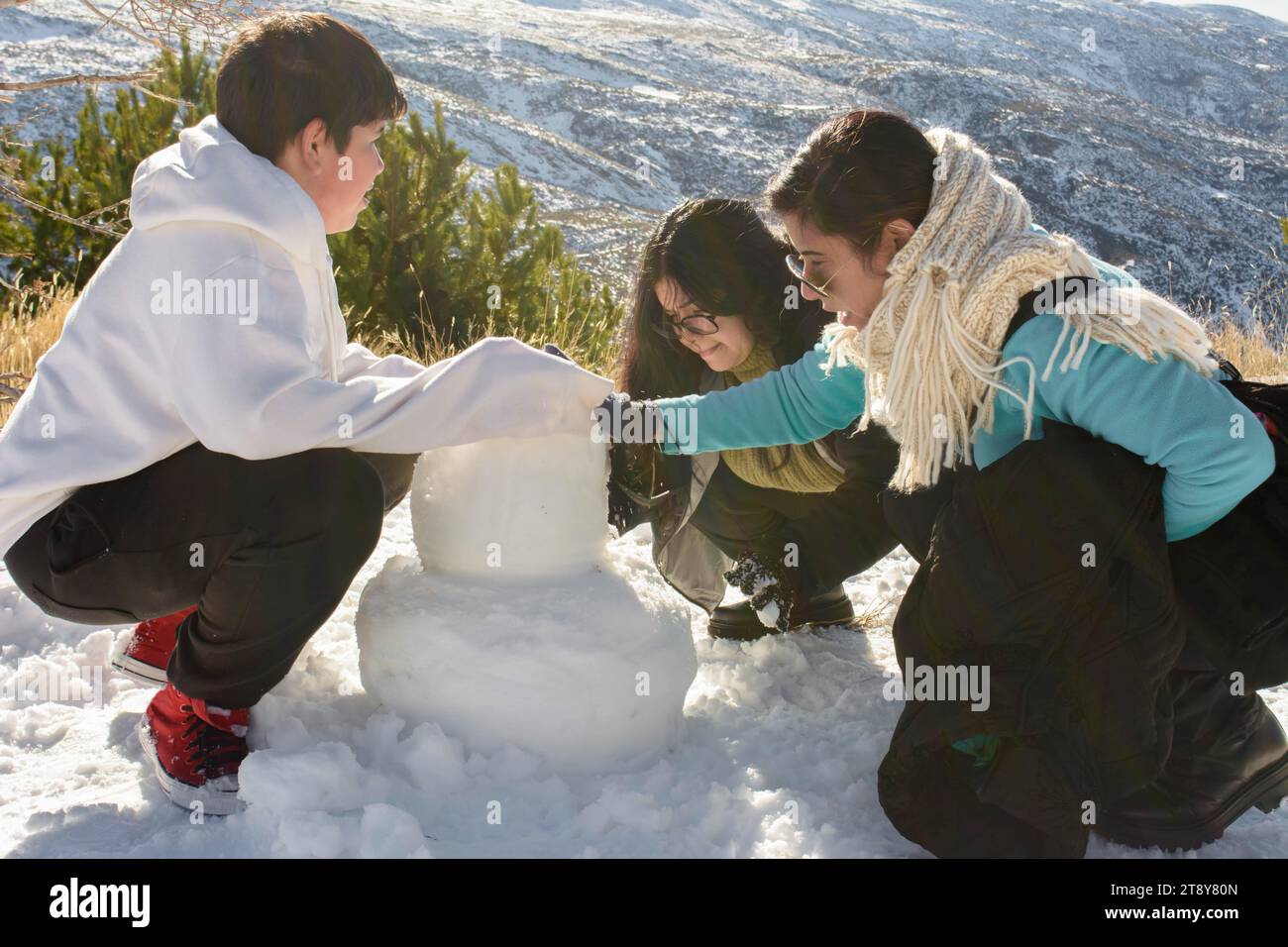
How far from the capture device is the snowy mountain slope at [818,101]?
624 inches

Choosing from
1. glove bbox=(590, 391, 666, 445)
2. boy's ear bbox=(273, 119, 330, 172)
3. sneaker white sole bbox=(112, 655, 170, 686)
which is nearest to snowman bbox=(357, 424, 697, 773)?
glove bbox=(590, 391, 666, 445)

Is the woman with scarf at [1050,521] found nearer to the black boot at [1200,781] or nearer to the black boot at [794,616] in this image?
the black boot at [1200,781]

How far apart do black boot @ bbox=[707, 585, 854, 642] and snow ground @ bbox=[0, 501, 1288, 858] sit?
1.18 feet

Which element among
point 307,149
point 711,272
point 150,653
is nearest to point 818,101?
point 711,272

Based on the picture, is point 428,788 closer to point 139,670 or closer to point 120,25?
point 139,670

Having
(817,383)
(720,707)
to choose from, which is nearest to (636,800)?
(720,707)

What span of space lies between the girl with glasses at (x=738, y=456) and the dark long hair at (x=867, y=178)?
1.99 feet

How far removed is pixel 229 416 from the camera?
1.65m

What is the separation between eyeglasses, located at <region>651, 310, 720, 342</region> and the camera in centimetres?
250

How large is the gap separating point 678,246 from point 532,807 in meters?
1.35

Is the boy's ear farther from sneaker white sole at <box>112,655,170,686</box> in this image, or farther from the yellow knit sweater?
the yellow knit sweater

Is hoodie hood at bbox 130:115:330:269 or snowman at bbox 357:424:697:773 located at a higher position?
hoodie hood at bbox 130:115:330:269
